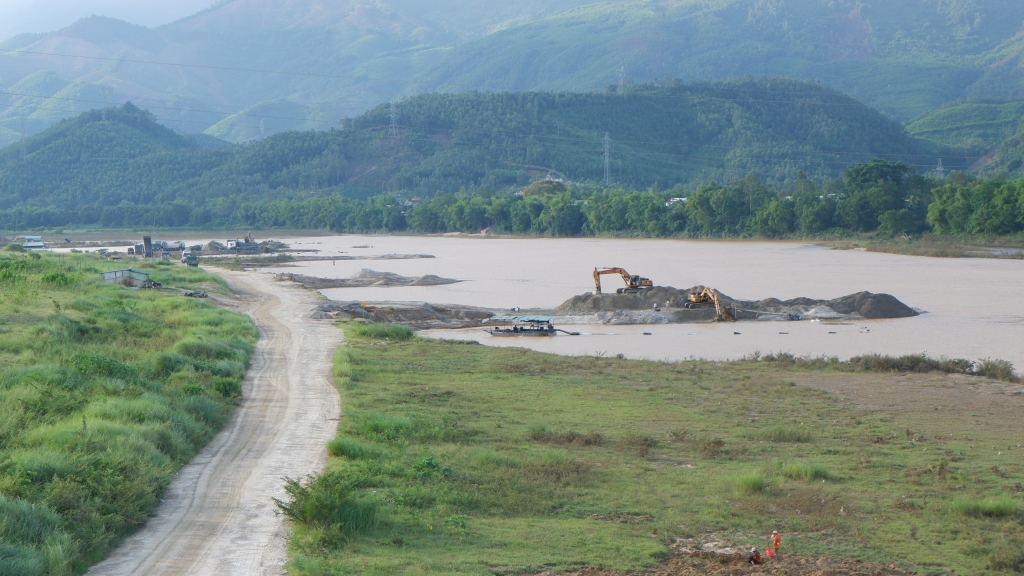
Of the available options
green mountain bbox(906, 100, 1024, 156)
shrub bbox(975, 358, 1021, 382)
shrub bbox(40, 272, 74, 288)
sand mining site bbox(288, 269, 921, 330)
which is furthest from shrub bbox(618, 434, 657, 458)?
green mountain bbox(906, 100, 1024, 156)

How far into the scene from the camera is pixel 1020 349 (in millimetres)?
30500

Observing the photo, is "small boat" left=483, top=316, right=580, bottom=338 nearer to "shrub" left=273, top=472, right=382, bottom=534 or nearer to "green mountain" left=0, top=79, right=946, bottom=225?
"shrub" left=273, top=472, right=382, bottom=534

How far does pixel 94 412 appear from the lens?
14.3 m

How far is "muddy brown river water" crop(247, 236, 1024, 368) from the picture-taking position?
32.8m

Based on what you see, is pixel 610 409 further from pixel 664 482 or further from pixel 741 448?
pixel 664 482

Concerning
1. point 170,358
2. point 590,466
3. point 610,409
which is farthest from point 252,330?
point 590,466

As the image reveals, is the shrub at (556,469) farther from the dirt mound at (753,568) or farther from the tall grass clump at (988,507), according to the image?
the tall grass clump at (988,507)

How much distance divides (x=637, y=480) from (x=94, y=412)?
24.8 feet

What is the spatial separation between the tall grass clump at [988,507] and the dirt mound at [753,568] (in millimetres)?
2234

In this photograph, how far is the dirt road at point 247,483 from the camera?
9594 millimetres

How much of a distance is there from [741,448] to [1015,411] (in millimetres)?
6871

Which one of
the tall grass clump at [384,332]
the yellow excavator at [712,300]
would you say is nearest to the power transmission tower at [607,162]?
the yellow excavator at [712,300]

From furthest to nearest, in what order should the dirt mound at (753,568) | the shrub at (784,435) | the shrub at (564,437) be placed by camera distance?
the shrub at (784,435) → the shrub at (564,437) → the dirt mound at (753,568)

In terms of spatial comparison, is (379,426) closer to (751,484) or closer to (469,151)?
(751,484)
